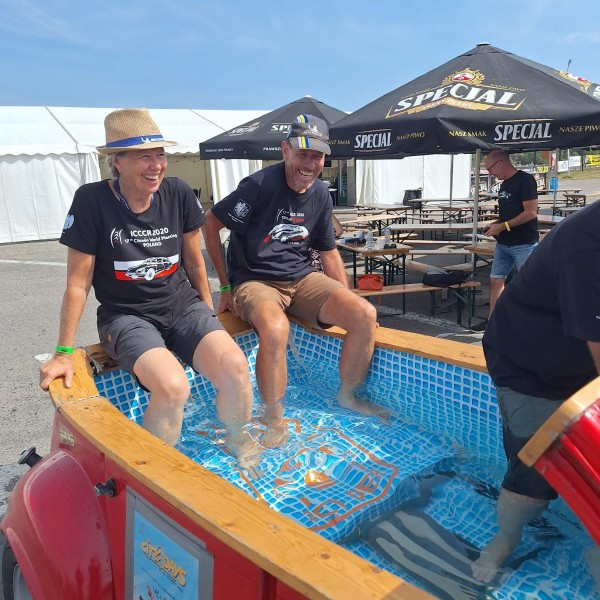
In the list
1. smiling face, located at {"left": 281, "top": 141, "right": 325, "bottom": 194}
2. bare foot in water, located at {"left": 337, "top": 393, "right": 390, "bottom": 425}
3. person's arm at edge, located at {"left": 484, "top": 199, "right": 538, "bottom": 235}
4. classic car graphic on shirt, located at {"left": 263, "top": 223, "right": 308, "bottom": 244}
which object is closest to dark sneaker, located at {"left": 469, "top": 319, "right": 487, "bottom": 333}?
person's arm at edge, located at {"left": 484, "top": 199, "right": 538, "bottom": 235}

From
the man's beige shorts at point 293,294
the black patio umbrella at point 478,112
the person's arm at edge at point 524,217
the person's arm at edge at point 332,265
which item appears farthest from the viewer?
the person's arm at edge at point 524,217

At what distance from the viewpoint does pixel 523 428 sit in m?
2.01

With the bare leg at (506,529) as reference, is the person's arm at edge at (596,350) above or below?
above

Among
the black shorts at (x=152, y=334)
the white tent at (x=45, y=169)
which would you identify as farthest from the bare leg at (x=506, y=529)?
the white tent at (x=45, y=169)

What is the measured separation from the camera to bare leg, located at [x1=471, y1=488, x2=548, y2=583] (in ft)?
6.89

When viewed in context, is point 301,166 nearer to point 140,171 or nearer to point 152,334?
point 140,171

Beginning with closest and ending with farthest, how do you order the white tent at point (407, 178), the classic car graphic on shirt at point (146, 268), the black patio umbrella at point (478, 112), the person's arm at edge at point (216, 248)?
the classic car graphic on shirt at point (146, 268) → the person's arm at edge at point (216, 248) → the black patio umbrella at point (478, 112) → the white tent at point (407, 178)

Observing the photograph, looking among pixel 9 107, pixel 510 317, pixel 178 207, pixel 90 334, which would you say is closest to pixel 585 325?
pixel 510 317

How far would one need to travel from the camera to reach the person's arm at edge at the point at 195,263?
3.20 m

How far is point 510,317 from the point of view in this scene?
1954 mm

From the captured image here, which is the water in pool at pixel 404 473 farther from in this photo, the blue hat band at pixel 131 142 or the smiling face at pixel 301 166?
the blue hat band at pixel 131 142

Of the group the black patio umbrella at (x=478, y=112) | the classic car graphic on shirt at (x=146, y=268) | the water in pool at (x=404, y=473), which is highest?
the black patio umbrella at (x=478, y=112)

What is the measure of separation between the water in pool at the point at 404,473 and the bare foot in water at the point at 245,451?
0.14 ft

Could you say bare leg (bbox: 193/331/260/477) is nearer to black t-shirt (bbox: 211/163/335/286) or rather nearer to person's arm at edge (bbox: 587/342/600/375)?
black t-shirt (bbox: 211/163/335/286)
